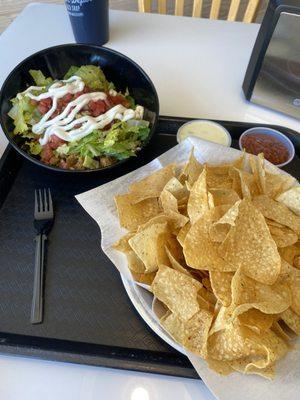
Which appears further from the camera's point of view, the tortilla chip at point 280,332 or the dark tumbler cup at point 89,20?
the dark tumbler cup at point 89,20

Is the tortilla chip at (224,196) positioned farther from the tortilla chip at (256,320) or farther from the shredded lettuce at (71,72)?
the shredded lettuce at (71,72)

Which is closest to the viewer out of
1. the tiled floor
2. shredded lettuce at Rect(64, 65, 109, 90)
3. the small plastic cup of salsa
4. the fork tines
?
the fork tines

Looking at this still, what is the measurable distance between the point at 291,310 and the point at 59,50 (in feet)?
3.67

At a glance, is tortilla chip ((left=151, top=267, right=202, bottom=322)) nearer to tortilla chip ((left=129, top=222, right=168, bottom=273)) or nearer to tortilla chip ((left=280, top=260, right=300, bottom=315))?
tortilla chip ((left=129, top=222, right=168, bottom=273))

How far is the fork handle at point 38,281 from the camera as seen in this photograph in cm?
87

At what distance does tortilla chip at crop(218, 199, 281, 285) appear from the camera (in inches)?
31.2

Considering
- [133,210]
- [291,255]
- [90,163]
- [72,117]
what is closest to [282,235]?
[291,255]

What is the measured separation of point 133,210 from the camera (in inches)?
36.8

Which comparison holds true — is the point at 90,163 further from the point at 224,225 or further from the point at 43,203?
the point at 224,225

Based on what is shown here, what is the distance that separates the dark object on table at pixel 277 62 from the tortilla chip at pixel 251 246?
62cm

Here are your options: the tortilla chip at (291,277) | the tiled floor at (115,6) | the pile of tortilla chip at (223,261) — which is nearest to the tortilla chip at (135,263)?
the pile of tortilla chip at (223,261)

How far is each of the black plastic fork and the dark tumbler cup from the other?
28.7 inches

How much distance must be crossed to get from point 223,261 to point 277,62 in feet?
2.45

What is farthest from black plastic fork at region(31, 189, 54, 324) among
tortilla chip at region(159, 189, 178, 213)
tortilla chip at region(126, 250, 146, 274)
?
tortilla chip at region(159, 189, 178, 213)
